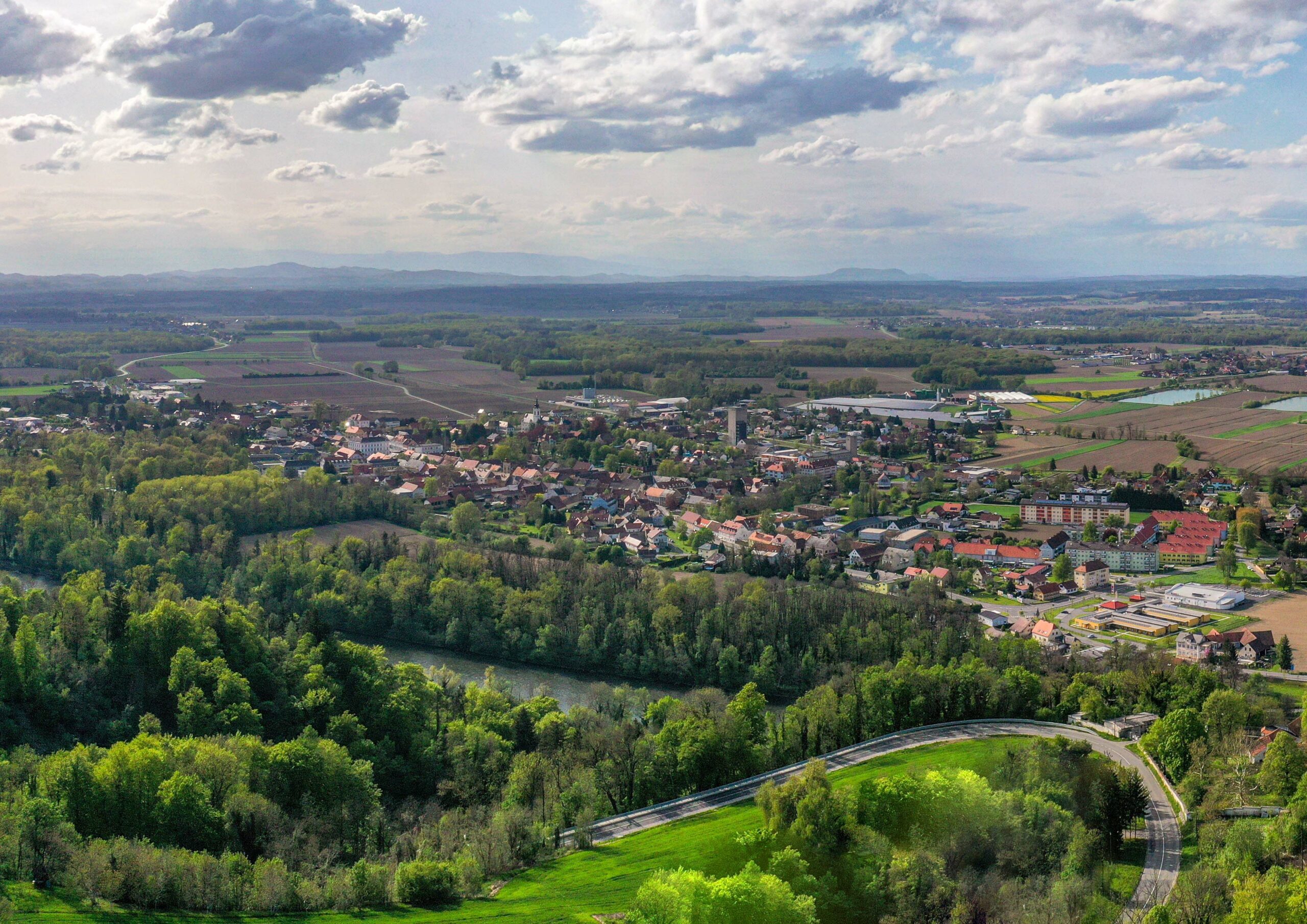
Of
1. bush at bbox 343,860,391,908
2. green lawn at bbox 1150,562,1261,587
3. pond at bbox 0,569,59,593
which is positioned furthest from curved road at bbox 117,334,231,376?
bush at bbox 343,860,391,908

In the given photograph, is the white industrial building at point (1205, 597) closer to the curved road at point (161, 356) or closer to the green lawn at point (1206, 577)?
the green lawn at point (1206, 577)

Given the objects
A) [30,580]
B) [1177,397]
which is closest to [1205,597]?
[30,580]

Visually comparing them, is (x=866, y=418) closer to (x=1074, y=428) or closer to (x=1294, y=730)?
(x=1074, y=428)

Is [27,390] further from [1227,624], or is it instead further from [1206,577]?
[1227,624]

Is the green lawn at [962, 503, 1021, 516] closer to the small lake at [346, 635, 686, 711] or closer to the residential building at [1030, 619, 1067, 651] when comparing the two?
the residential building at [1030, 619, 1067, 651]

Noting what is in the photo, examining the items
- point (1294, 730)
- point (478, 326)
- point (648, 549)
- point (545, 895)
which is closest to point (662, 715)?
point (545, 895)

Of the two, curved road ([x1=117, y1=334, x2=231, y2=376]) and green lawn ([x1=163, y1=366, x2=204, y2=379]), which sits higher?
curved road ([x1=117, y1=334, x2=231, y2=376])

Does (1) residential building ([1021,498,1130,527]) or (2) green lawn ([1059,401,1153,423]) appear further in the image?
(2) green lawn ([1059,401,1153,423])
